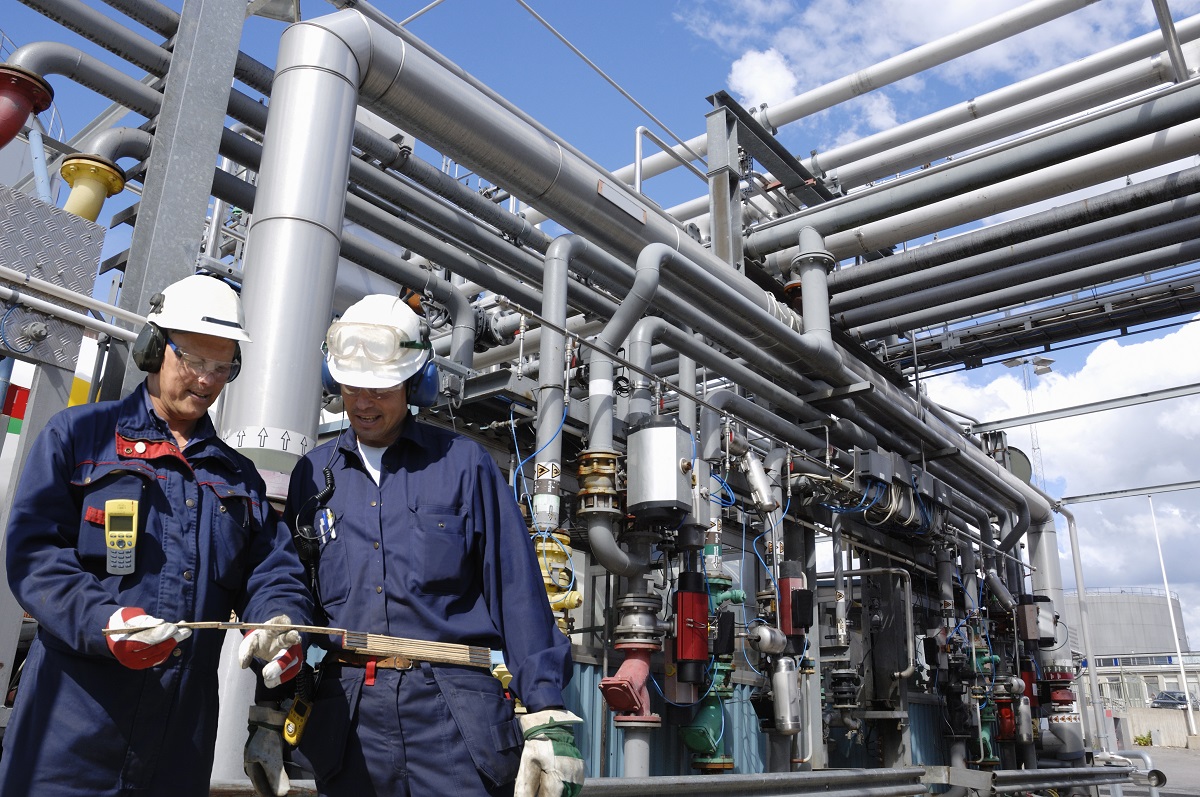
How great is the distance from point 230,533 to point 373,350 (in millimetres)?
513

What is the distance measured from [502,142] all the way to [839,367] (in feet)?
12.5

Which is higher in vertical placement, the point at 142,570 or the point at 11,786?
the point at 142,570

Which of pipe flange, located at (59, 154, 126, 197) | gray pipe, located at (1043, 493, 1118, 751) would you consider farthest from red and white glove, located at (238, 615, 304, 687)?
gray pipe, located at (1043, 493, 1118, 751)

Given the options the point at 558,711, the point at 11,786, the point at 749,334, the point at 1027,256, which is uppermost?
the point at 1027,256

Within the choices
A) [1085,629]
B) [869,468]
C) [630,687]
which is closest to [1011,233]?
[869,468]

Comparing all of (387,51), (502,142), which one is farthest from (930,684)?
(387,51)

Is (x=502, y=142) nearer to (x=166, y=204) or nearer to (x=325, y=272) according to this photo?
(x=325, y=272)

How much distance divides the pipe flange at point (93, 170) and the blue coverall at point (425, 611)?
199cm

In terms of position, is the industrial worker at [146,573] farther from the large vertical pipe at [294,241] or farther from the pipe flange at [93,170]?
the pipe flange at [93,170]

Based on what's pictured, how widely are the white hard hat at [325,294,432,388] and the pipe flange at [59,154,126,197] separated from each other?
1.93 metres

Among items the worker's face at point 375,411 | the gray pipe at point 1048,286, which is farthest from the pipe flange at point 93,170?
the gray pipe at point 1048,286

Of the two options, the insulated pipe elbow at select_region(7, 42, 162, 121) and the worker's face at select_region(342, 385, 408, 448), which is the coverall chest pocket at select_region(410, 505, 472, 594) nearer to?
the worker's face at select_region(342, 385, 408, 448)

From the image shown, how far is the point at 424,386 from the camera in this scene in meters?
2.30

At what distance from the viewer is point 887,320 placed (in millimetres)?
9859
